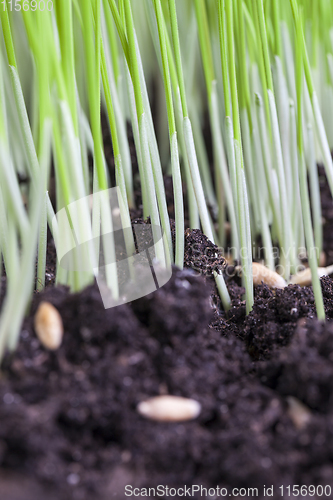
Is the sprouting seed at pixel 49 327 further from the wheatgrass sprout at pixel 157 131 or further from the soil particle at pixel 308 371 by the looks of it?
the soil particle at pixel 308 371

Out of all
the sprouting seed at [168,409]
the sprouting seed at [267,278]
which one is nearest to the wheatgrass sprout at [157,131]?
the sprouting seed at [267,278]

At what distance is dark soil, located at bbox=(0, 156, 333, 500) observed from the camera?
0.32 metres


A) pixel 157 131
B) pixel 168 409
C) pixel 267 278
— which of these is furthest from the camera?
pixel 157 131

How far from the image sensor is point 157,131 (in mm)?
1075

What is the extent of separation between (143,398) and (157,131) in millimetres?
870

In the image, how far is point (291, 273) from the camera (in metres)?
0.82

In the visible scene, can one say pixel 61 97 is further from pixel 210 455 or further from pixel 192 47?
pixel 192 47

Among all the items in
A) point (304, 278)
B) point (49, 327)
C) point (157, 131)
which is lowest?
point (304, 278)

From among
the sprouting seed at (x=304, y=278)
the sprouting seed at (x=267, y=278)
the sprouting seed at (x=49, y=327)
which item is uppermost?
the sprouting seed at (x=49, y=327)

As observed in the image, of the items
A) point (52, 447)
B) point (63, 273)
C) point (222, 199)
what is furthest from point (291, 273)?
point (52, 447)

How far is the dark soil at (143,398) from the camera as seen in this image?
1.06ft

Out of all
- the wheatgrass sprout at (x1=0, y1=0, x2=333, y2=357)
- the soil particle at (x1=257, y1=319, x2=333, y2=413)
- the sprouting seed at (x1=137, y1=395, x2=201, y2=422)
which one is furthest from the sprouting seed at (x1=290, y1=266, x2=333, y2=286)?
the sprouting seed at (x1=137, y1=395, x2=201, y2=422)

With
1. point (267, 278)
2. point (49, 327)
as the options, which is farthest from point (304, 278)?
point (49, 327)

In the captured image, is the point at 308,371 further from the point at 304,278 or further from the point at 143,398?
the point at 304,278
